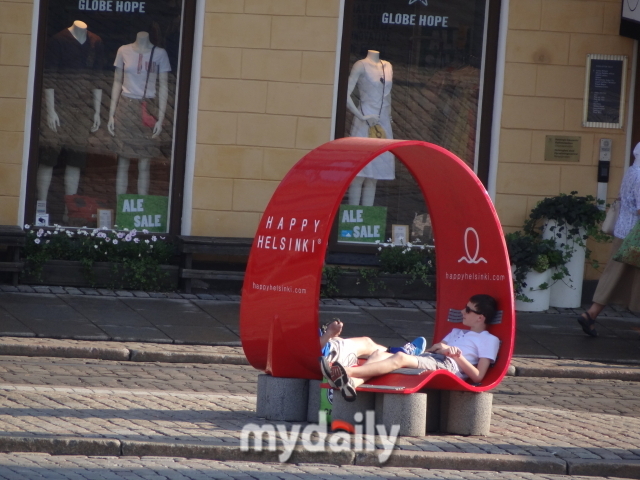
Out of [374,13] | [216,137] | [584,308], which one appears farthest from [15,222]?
[584,308]

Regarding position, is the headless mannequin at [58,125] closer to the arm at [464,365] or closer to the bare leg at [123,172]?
the bare leg at [123,172]

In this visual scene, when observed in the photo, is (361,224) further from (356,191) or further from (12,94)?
(12,94)

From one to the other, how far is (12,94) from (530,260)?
6.05 meters


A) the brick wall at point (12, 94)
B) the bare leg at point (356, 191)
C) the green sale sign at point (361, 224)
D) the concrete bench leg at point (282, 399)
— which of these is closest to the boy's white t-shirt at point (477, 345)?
the concrete bench leg at point (282, 399)

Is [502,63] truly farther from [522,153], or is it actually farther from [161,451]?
[161,451]

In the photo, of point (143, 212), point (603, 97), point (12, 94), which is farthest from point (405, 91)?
point (12, 94)

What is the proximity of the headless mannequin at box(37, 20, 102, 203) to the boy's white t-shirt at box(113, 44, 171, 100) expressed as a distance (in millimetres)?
360

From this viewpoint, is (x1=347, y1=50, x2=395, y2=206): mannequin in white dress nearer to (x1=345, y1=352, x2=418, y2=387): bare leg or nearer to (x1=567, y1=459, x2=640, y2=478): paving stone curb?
(x1=345, y1=352, x2=418, y2=387): bare leg

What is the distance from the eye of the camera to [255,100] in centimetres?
1216

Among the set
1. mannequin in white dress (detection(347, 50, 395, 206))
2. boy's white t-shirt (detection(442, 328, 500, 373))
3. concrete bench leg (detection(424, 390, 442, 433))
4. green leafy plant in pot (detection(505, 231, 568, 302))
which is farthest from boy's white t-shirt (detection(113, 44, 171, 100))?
concrete bench leg (detection(424, 390, 442, 433))

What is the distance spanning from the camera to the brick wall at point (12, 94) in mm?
11836

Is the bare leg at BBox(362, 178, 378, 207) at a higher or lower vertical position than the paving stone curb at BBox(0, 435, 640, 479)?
higher

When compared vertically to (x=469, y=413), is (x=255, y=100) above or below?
above

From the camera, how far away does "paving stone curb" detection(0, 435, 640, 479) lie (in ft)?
19.1
